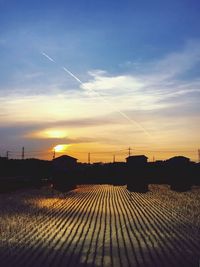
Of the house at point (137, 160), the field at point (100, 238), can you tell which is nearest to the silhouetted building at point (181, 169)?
the house at point (137, 160)

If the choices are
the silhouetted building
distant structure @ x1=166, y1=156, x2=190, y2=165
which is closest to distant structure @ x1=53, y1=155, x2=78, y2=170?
the silhouetted building

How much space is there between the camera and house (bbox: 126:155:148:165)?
51625 mm

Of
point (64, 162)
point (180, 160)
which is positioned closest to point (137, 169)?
point (180, 160)

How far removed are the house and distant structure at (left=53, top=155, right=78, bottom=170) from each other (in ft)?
33.3

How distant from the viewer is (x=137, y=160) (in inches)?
2040

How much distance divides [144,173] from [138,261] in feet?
146

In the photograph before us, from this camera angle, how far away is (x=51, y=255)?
38.0ft

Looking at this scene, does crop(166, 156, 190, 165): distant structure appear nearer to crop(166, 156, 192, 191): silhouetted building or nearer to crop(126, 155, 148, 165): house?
crop(166, 156, 192, 191): silhouetted building

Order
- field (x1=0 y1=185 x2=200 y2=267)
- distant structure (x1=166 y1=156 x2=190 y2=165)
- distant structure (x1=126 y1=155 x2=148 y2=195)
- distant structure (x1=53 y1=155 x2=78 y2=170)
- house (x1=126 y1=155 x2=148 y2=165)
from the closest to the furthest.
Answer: field (x1=0 y1=185 x2=200 y2=267) < house (x1=126 y1=155 x2=148 y2=165) < distant structure (x1=126 y1=155 x2=148 y2=195) < distant structure (x1=166 y1=156 x2=190 y2=165) < distant structure (x1=53 y1=155 x2=78 y2=170)

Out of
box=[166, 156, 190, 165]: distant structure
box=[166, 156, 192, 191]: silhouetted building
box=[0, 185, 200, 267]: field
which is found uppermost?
box=[166, 156, 190, 165]: distant structure

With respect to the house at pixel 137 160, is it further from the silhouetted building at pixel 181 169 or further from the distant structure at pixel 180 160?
the silhouetted building at pixel 181 169

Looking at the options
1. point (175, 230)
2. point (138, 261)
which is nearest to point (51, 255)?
point (138, 261)

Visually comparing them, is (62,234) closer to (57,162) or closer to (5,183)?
(5,183)

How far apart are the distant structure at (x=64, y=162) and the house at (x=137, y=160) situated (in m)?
10.2
